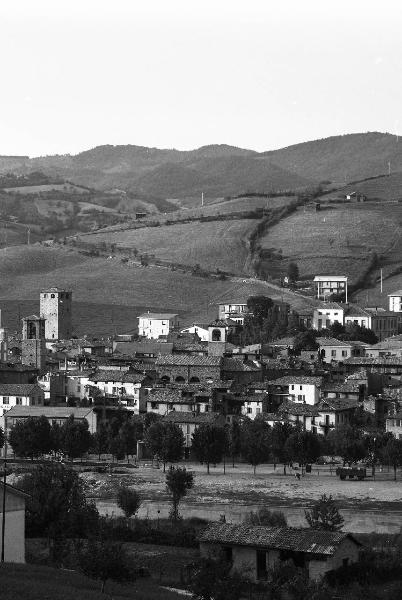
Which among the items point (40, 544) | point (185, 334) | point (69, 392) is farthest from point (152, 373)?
point (40, 544)

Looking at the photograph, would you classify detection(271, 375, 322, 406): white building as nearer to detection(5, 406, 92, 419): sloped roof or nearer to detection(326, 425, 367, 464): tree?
detection(326, 425, 367, 464): tree

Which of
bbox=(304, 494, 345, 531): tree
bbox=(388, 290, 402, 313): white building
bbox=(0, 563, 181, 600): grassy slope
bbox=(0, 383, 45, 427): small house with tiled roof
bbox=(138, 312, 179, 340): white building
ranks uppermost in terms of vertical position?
bbox=(388, 290, 402, 313): white building

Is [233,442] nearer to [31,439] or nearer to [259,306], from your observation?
[31,439]

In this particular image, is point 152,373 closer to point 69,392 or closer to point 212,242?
point 69,392

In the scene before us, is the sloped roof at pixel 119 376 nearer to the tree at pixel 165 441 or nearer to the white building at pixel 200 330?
the tree at pixel 165 441

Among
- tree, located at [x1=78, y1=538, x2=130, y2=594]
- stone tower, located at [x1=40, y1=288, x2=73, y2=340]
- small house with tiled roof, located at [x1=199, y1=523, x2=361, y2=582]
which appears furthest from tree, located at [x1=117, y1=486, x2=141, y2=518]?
stone tower, located at [x1=40, y1=288, x2=73, y2=340]

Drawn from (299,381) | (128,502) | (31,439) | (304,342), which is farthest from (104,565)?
(304,342)
